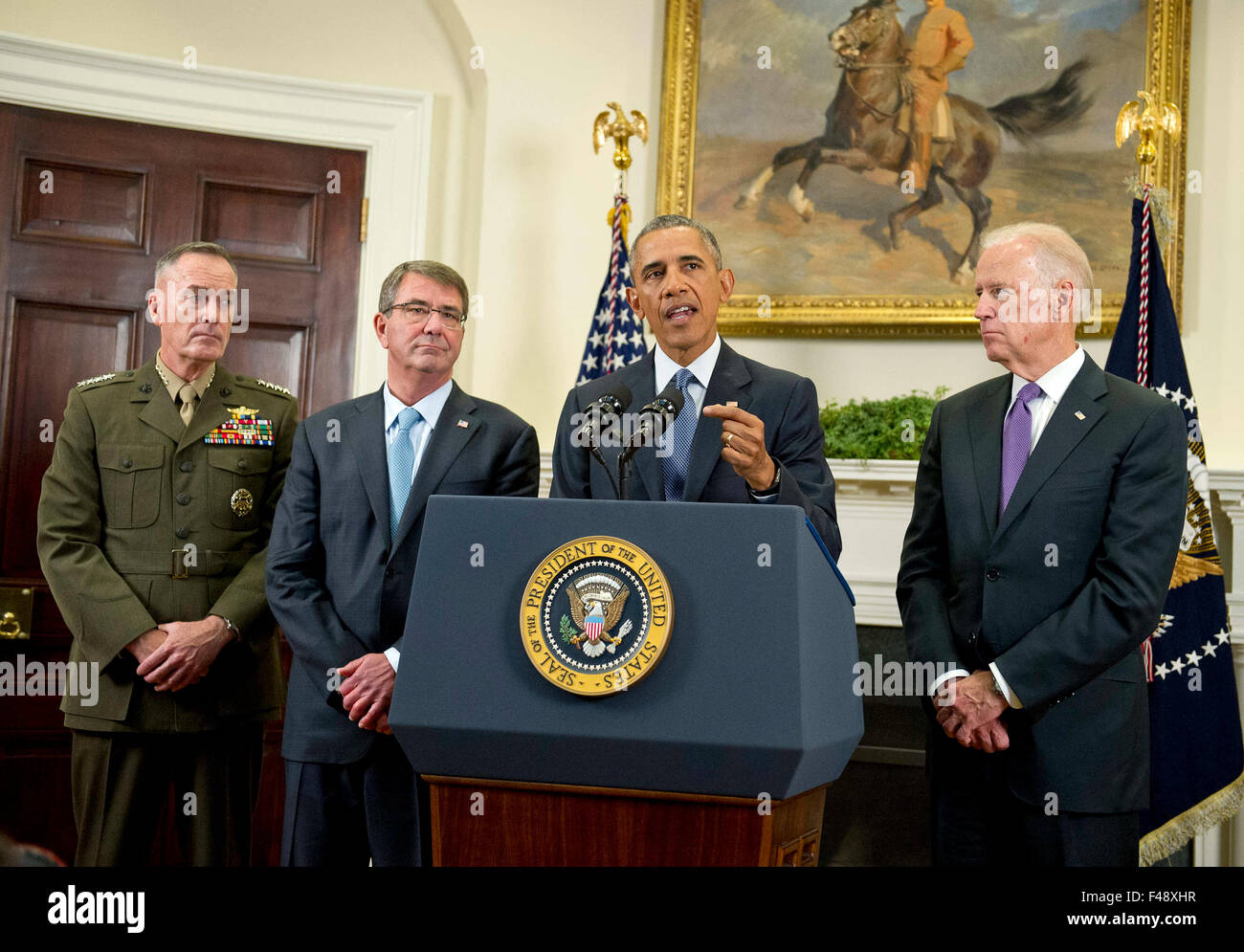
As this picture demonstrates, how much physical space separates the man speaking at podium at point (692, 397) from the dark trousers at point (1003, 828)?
509mm

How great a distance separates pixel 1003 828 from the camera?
7.12 feet

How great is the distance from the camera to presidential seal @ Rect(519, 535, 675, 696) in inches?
59.5

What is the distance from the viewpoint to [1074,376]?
7.39ft

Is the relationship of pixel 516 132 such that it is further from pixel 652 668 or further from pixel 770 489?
pixel 652 668

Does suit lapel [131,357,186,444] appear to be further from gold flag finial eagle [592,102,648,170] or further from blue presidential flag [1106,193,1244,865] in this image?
blue presidential flag [1106,193,1244,865]

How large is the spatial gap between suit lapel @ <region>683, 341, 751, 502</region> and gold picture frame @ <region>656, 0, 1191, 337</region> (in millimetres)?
2173

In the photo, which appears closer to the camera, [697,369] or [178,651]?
[697,369]

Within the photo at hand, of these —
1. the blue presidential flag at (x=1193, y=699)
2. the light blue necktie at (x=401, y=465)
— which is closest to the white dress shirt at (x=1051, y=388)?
the light blue necktie at (x=401, y=465)

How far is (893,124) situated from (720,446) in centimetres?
275

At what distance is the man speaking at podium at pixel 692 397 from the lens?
2121 millimetres

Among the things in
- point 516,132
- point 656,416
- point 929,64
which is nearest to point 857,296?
point 929,64

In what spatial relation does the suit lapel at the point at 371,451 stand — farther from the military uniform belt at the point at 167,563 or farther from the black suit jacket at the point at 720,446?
the military uniform belt at the point at 167,563
